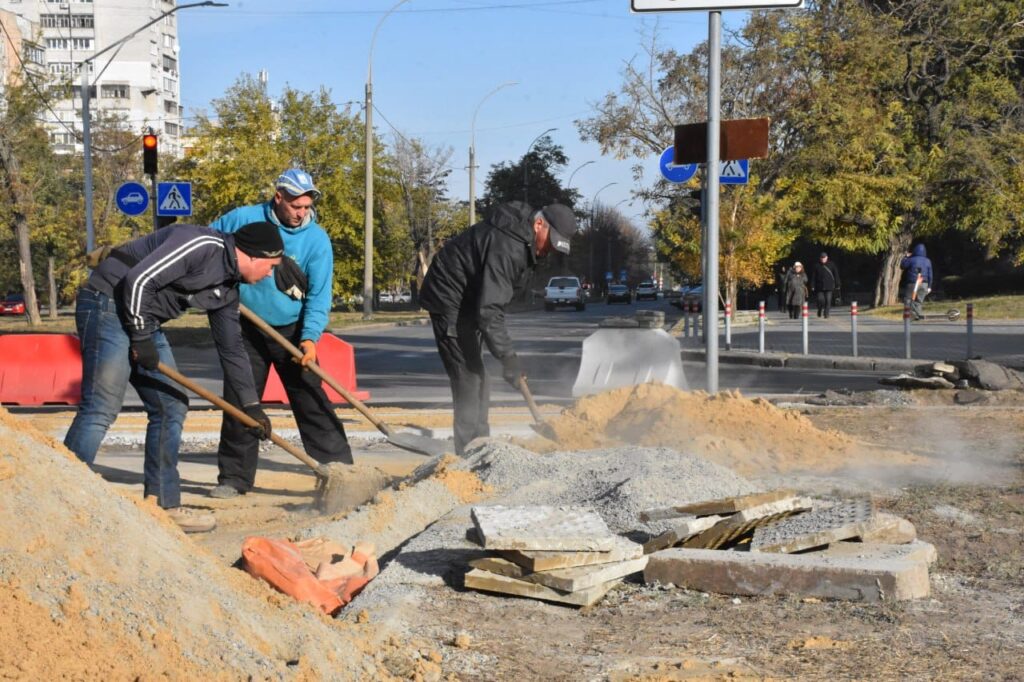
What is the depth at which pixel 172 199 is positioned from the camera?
20.3 meters

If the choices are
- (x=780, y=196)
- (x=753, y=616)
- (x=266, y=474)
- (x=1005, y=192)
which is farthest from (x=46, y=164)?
(x=753, y=616)

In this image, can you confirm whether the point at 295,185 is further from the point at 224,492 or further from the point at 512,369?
the point at 512,369

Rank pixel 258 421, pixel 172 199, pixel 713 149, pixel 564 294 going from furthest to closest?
pixel 564 294, pixel 172 199, pixel 713 149, pixel 258 421

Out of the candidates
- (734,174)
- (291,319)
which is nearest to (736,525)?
(291,319)

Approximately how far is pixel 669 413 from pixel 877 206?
2820 centimetres

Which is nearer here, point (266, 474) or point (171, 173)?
point (266, 474)

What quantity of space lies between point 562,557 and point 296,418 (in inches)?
126

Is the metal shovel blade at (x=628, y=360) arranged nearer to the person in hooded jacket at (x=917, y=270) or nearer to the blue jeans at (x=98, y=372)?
the blue jeans at (x=98, y=372)

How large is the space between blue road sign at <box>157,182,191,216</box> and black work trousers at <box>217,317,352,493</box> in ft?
44.2

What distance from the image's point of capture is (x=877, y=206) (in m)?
34.8

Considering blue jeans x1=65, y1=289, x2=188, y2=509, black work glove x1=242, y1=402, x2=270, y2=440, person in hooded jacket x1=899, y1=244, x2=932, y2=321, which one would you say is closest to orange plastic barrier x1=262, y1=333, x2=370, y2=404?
black work glove x1=242, y1=402, x2=270, y2=440

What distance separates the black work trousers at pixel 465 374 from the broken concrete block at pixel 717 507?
103 inches

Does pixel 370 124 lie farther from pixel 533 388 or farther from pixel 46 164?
pixel 533 388

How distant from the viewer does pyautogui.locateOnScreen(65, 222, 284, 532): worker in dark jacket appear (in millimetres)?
5789
